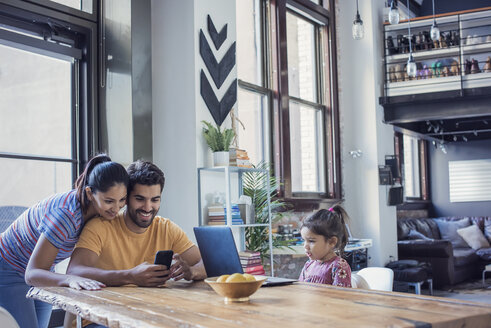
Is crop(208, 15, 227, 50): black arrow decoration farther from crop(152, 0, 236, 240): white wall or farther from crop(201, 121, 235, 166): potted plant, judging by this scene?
crop(201, 121, 235, 166): potted plant

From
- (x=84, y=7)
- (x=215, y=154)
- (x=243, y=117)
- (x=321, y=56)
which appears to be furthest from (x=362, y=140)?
(x=84, y=7)

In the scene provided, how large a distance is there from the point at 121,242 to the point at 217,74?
281 cm

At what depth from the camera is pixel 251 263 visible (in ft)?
16.2

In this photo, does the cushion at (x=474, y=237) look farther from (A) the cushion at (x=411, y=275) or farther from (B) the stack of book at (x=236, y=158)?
(B) the stack of book at (x=236, y=158)

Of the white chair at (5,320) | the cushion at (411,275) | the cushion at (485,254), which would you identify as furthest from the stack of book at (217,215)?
the cushion at (485,254)

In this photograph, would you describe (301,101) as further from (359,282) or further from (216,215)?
(359,282)

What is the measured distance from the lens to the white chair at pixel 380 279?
3027 mm

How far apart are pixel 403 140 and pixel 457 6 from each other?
279cm

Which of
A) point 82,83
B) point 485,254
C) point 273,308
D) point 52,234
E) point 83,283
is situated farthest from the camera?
point 485,254

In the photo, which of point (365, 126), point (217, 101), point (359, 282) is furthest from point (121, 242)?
point (365, 126)

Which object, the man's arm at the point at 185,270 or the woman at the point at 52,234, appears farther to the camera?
the man's arm at the point at 185,270

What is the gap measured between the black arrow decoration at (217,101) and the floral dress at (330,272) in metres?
2.35

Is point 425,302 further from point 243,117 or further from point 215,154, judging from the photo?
point 243,117

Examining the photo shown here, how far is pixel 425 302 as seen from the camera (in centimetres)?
186
